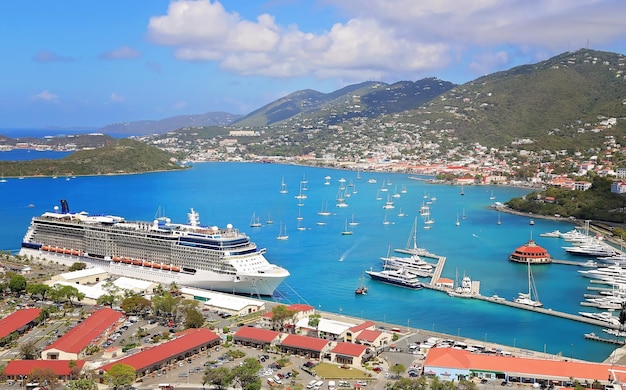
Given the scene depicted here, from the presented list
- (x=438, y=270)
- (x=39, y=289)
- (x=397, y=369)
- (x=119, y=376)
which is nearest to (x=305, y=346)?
(x=397, y=369)

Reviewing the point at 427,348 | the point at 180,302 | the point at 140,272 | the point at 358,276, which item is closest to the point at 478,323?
the point at 427,348

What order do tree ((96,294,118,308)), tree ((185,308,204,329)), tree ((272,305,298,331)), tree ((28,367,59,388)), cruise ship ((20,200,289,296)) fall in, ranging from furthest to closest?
cruise ship ((20,200,289,296)), tree ((96,294,118,308)), tree ((272,305,298,331)), tree ((185,308,204,329)), tree ((28,367,59,388))

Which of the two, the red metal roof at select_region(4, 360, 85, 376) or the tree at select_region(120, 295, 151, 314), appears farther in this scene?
the tree at select_region(120, 295, 151, 314)

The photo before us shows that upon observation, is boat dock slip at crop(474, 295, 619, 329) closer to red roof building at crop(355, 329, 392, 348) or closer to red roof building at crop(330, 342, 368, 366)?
red roof building at crop(355, 329, 392, 348)

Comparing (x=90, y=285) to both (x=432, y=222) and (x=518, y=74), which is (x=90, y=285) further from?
(x=518, y=74)

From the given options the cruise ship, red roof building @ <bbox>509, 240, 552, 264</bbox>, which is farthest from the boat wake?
red roof building @ <bbox>509, 240, 552, 264</bbox>

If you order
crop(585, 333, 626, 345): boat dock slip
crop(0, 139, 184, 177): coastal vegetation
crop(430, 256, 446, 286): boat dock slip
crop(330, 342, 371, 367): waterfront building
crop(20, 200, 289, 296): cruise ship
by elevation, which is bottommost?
crop(585, 333, 626, 345): boat dock slip

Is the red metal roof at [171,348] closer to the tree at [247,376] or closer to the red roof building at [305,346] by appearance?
the red roof building at [305,346]
